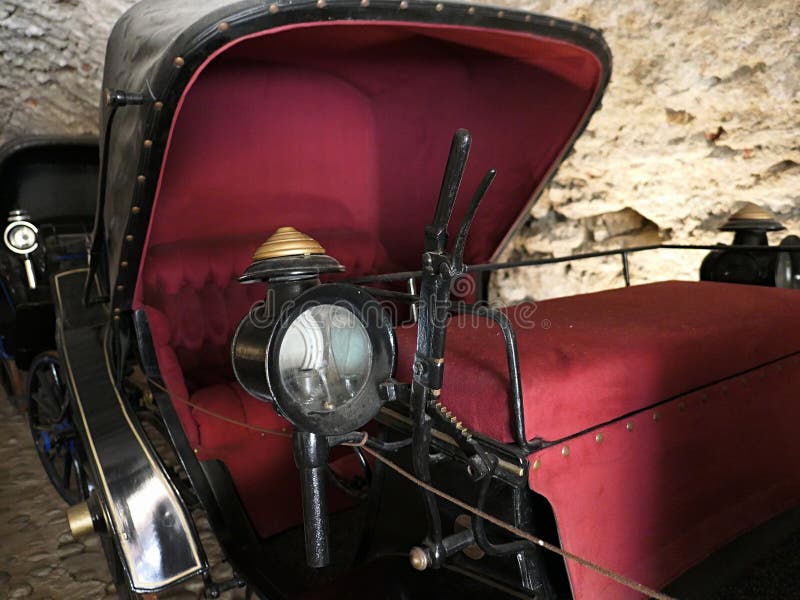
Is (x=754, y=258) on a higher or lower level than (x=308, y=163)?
lower

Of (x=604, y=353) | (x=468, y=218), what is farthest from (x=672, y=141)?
(x=468, y=218)

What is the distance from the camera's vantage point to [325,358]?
1146mm

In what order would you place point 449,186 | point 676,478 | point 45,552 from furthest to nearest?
point 45,552, point 676,478, point 449,186

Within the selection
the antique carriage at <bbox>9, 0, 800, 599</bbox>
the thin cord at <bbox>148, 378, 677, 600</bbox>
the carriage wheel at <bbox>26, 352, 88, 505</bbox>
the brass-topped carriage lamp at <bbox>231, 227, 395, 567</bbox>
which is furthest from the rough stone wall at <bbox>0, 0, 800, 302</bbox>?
the carriage wheel at <bbox>26, 352, 88, 505</bbox>

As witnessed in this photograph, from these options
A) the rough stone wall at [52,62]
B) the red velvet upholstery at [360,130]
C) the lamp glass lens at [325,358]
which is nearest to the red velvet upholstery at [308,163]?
the red velvet upholstery at [360,130]

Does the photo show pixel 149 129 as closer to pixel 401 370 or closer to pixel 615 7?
pixel 401 370

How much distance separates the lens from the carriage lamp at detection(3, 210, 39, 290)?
114 inches

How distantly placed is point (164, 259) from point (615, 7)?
2.56 m

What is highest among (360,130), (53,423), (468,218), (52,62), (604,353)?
(52,62)

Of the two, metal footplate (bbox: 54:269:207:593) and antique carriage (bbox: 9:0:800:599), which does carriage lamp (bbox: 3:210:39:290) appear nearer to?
antique carriage (bbox: 9:0:800:599)

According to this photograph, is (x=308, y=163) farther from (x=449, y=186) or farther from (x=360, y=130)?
(x=449, y=186)

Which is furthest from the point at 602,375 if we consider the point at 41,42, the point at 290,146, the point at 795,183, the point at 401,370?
the point at 41,42

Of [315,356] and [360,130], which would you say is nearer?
[315,356]

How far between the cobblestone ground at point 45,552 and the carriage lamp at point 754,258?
220cm
